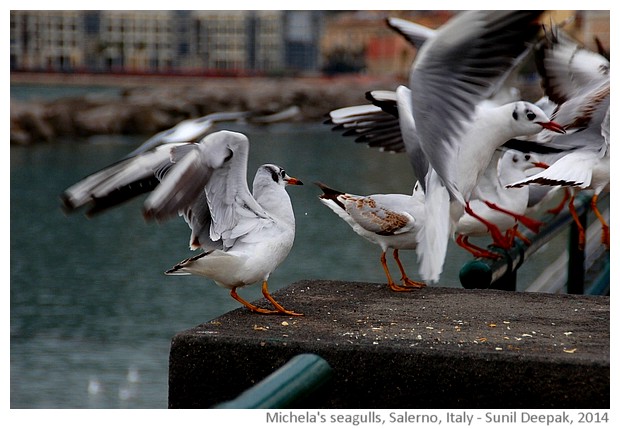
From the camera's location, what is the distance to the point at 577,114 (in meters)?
4.86

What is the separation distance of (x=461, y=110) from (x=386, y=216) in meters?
0.66

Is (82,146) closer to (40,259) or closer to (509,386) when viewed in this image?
(40,259)

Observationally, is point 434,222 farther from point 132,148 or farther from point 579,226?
point 132,148

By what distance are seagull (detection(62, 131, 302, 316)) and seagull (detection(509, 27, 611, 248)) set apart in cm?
128

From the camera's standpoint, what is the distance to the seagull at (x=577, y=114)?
14.6 ft

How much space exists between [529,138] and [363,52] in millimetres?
57267

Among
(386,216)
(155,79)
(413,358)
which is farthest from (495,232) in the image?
(155,79)

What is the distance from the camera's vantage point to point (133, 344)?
11789mm

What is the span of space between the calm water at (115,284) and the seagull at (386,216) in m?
5.61

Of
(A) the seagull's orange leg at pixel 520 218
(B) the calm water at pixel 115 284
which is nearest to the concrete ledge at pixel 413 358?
(A) the seagull's orange leg at pixel 520 218

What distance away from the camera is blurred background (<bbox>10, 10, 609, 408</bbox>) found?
11023 mm

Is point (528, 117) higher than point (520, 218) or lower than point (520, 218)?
higher

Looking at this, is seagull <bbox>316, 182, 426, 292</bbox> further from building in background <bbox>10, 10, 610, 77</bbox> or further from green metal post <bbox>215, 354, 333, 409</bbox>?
building in background <bbox>10, 10, 610, 77</bbox>

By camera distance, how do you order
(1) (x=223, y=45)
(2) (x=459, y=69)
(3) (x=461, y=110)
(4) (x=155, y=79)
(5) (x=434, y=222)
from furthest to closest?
(1) (x=223, y=45) → (4) (x=155, y=79) → (5) (x=434, y=222) → (3) (x=461, y=110) → (2) (x=459, y=69)
